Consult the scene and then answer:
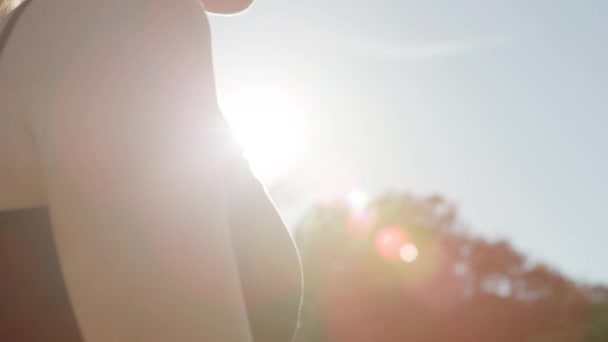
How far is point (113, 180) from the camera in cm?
56

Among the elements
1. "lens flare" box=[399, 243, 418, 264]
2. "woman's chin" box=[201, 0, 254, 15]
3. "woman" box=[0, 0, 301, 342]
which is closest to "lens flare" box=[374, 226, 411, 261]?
"lens flare" box=[399, 243, 418, 264]

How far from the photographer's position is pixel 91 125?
0.56m

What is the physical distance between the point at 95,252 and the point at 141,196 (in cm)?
6

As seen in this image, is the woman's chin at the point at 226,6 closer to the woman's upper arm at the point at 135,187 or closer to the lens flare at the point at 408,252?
the woman's upper arm at the point at 135,187

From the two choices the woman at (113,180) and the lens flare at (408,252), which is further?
the lens flare at (408,252)

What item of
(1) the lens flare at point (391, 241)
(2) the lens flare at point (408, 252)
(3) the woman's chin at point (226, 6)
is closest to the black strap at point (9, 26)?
(3) the woman's chin at point (226, 6)

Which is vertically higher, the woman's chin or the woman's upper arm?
the woman's chin

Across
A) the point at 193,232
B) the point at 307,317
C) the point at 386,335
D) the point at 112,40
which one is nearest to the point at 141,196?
the point at 193,232

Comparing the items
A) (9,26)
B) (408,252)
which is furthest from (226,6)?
(408,252)

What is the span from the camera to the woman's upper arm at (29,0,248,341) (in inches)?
20.7

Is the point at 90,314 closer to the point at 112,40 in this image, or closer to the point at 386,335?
the point at 112,40

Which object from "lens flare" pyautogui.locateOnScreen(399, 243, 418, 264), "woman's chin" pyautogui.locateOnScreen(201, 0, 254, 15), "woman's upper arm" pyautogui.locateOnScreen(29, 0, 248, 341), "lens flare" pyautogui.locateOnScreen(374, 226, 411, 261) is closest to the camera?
"woman's upper arm" pyautogui.locateOnScreen(29, 0, 248, 341)

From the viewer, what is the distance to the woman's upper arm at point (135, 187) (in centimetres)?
53

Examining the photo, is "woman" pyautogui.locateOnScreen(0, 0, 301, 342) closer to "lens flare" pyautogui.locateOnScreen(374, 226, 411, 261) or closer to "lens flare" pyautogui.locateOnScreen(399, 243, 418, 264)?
"lens flare" pyautogui.locateOnScreen(374, 226, 411, 261)
